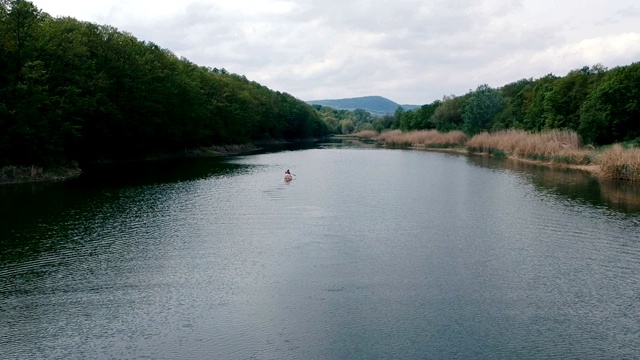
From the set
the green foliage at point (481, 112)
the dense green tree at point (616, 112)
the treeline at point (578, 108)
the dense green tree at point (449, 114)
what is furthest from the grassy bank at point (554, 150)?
the dense green tree at point (449, 114)

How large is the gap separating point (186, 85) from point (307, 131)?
81.8 meters

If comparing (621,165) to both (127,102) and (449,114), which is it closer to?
(127,102)

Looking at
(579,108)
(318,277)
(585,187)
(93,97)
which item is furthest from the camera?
(579,108)

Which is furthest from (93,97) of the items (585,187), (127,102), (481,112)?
(481,112)

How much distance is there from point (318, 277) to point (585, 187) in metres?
28.3

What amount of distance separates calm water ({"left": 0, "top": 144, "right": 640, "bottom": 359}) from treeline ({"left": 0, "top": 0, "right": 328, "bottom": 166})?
10.5 m

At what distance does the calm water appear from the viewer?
1238 cm

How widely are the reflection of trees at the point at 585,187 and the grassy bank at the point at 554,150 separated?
1.43 metres

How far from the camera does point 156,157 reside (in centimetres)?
6981

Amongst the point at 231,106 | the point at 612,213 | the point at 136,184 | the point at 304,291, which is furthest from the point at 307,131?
the point at 304,291

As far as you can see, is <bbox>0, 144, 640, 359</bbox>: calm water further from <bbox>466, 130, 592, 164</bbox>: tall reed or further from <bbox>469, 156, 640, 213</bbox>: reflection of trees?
<bbox>466, 130, 592, 164</bbox>: tall reed

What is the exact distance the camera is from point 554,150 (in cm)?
5619

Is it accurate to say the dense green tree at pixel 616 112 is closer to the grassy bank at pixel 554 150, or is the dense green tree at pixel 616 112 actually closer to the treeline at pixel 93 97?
the grassy bank at pixel 554 150

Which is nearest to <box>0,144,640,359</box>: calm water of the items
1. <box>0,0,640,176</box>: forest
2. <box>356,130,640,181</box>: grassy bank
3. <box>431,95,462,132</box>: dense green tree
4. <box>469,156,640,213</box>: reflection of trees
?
<box>469,156,640,213</box>: reflection of trees
